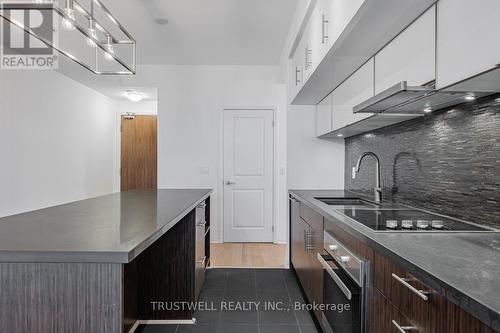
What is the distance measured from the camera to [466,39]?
1166 mm

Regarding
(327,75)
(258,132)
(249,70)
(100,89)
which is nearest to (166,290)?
(327,75)

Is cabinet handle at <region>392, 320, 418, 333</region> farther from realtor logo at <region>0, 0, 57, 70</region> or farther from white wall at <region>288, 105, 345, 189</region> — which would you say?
realtor logo at <region>0, 0, 57, 70</region>

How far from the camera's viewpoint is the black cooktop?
4.75 ft

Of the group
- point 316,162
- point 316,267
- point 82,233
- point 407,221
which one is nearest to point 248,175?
point 316,162

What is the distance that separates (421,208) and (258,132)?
3.15m

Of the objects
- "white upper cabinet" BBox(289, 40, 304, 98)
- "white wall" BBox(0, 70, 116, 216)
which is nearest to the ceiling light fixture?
"white wall" BBox(0, 70, 116, 216)

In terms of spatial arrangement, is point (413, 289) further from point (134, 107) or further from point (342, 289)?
point (134, 107)

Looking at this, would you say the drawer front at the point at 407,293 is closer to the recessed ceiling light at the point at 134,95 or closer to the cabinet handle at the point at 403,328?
the cabinet handle at the point at 403,328

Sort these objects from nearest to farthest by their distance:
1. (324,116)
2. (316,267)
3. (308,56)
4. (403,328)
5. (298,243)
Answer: (403,328), (316,267), (308,56), (298,243), (324,116)

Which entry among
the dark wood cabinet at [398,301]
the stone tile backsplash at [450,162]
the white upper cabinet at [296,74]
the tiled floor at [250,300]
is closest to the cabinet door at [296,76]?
the white upper cabinet at [296,74]

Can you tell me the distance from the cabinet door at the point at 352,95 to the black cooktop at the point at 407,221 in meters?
0.65

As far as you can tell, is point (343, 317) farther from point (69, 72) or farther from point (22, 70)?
point (69, 72)

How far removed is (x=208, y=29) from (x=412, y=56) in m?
2.47

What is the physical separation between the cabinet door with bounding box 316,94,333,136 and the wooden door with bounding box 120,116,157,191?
3.85 metres
